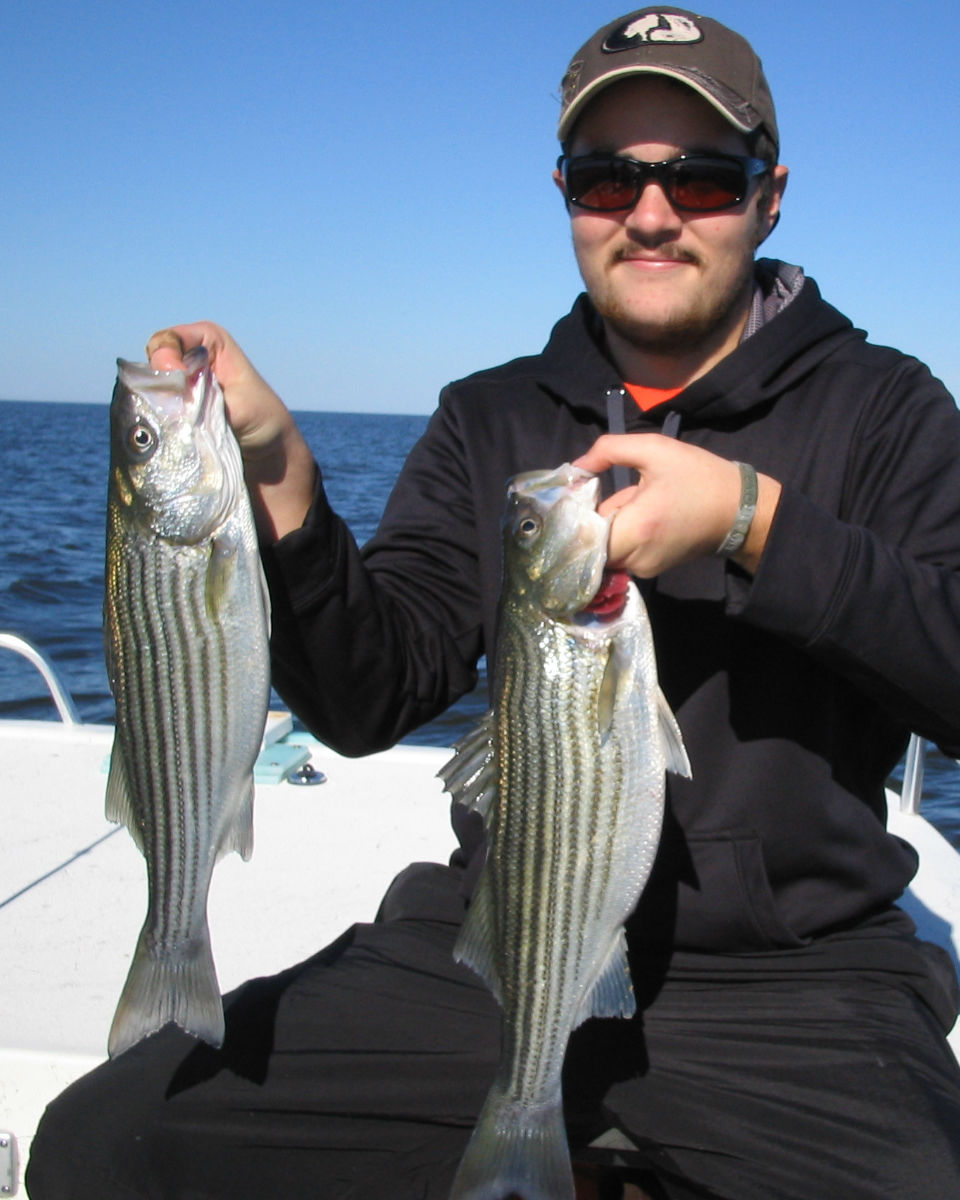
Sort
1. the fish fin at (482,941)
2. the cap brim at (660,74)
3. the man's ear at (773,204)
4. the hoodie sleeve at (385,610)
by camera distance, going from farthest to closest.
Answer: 1. the man's ear at (773,204)
2. the cap brim at (660,74)
3. the hoodie sleeve at (385,610)
4. the fish fin at (482,941)

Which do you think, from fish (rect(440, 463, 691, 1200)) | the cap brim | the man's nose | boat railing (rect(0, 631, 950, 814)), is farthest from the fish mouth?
boat railing (rect(0, 631, 950, 814))

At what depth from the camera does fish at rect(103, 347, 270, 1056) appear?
8.14 feet

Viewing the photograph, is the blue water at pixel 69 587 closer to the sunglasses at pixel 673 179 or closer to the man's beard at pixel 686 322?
the man's beard at pixel 686 322

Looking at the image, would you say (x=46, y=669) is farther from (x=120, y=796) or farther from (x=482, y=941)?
(x=482, y=941)

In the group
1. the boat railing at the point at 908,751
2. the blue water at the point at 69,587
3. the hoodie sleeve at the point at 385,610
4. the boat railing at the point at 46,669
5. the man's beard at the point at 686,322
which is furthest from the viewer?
the blue water at the point at 69,587

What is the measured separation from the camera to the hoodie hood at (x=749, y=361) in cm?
325

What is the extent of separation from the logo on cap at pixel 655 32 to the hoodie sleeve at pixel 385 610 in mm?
1226

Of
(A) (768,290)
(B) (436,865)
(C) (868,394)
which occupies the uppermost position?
(A) (768,290)

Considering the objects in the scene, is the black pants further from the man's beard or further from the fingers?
the man's beard

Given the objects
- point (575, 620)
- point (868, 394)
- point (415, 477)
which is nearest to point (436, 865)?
point (415, 477)

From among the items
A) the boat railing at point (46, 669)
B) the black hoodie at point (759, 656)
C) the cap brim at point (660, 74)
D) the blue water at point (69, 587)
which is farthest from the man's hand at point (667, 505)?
the blue water at point (69, 587)

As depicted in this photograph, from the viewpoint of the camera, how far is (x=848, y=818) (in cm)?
312

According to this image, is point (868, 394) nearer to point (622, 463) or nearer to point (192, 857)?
point (622, 463)

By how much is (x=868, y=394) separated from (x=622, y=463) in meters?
1.11
